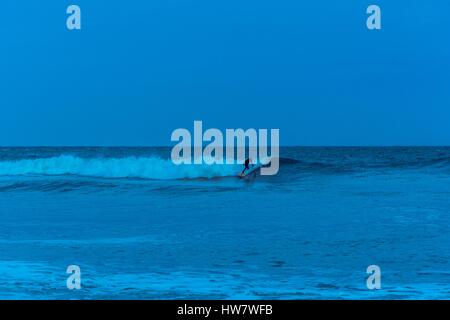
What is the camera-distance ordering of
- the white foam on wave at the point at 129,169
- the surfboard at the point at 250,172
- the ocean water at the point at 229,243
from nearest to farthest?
the ocean water at the point at 229,243
the surfboard at the point at 250,172
the white foam on wave at the point at 129,169

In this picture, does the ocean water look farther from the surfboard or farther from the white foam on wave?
the white foam on wave

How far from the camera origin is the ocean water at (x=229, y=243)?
20.0 ft

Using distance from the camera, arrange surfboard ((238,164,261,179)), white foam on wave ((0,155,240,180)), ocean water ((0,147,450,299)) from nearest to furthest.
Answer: ocean water ((0,147,450,299)) → surfboard ((238,164,261,179)) → white foam on wave ((0,155,240,180))

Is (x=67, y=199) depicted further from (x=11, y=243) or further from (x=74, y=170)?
(x=74, y=170)

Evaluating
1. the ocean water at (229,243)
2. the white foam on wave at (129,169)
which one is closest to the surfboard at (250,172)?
the white foam on wave at (129,169)

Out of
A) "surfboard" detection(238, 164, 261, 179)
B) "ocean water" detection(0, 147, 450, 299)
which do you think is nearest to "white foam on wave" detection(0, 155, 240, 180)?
"surfboard" detection(238, 164, 261, 179)

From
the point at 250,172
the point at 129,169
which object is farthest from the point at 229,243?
the point at 129,169

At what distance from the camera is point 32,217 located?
11.9 metres

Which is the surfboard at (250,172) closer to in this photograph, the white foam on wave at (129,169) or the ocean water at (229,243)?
the white foam on wave at (129,169)

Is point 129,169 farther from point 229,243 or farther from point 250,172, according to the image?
point 229,243

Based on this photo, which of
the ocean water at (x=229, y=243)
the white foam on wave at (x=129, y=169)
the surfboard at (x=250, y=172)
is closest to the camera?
the ocean water at (x=229, y=243)

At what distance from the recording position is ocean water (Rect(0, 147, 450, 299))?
20.0 ft

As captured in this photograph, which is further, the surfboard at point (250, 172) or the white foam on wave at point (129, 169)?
the white foam on wave at point (129, 169)

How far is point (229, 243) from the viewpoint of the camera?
8703 mm
